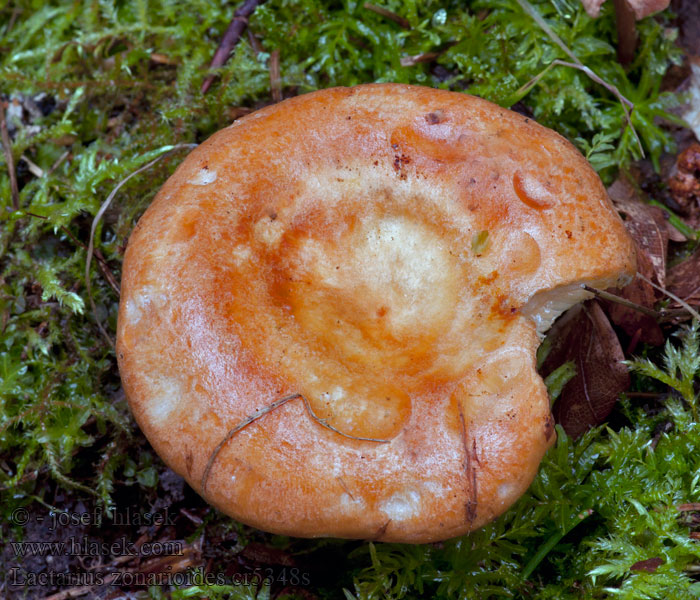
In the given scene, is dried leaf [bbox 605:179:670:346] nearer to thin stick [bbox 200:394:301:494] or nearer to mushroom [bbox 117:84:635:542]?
mushroom [bbox 117:84:635:542]

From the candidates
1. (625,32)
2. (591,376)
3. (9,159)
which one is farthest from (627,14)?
(9,159)

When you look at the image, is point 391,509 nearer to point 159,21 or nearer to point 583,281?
point 583,281

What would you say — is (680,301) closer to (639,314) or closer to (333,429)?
(639,314)

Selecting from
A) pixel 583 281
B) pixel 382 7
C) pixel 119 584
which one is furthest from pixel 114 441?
pixel 382 7

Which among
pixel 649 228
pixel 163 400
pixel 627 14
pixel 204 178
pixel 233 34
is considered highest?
pixel 627 14

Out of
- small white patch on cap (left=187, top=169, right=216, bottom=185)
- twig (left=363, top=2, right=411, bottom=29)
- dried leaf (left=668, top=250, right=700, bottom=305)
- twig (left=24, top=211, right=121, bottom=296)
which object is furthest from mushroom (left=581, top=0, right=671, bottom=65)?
twig (left=24, top=211, right=121, bottom=296)

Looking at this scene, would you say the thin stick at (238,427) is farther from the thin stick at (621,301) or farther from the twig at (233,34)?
the twig at (233,34)

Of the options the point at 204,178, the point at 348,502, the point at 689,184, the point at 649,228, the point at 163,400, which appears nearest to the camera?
the point at 348,502
